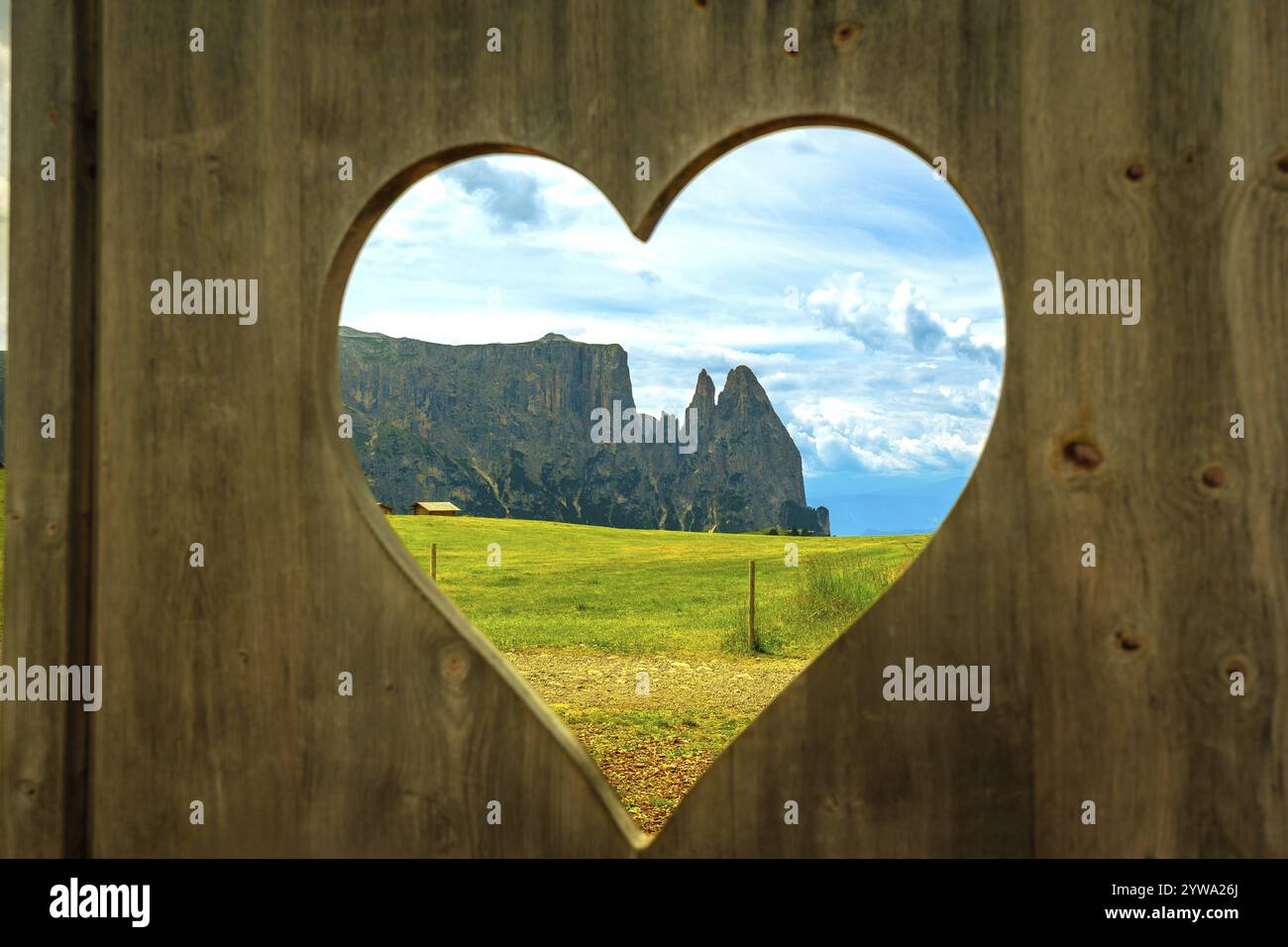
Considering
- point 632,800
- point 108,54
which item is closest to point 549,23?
point 108,54

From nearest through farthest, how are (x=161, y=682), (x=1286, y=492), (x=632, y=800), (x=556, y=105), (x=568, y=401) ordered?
1. (x=1286, y=492)
2. (x=556, y=105)
3. (x=161, y=682)
4. (x=632, y=800)
5. (x=568, y=401)

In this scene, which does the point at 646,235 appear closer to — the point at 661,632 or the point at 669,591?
the point at 661,632

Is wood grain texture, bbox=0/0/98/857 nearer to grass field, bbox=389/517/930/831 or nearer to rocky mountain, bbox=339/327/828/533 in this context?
grass field, bbox=389/517/930/831

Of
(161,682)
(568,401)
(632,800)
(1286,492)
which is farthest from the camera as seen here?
(568,401)

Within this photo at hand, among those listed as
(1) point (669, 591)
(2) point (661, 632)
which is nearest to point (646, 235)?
(2) point (661, 632)

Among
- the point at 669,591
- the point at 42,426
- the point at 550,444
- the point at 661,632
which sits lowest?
the point at 661,632

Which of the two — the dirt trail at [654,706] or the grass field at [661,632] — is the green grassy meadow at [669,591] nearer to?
the grass field at [661,632]
